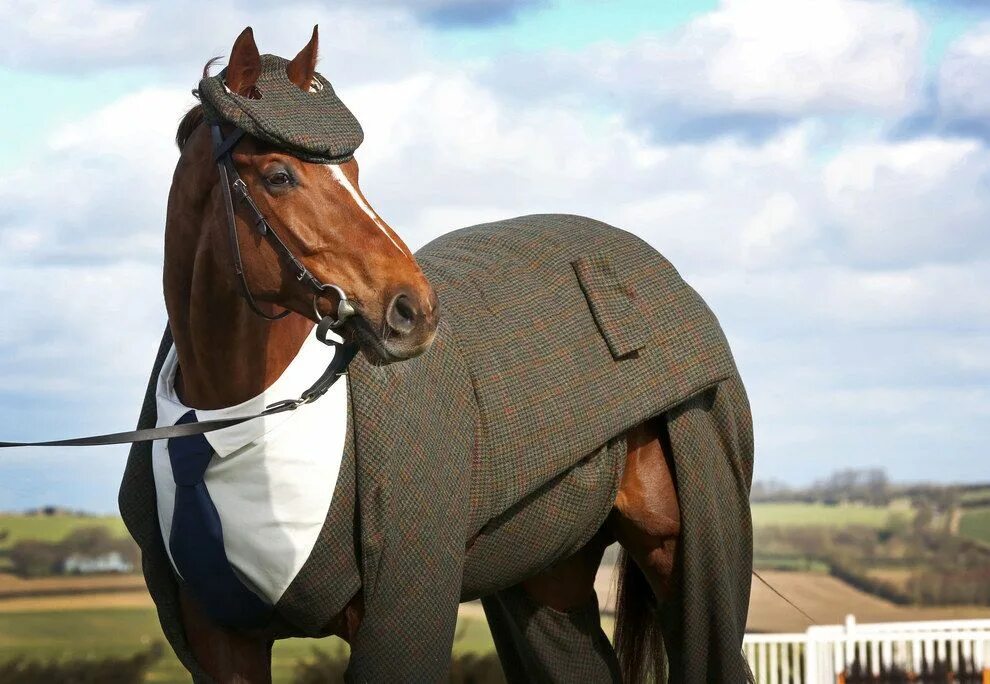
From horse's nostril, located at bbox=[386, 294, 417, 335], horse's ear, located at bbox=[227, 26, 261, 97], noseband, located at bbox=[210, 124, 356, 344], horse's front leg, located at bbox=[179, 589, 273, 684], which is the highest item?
horse's ear, located at bbox=[227, 26, 261, 97]

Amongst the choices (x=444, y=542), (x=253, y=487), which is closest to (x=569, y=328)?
(x=444, y=542)

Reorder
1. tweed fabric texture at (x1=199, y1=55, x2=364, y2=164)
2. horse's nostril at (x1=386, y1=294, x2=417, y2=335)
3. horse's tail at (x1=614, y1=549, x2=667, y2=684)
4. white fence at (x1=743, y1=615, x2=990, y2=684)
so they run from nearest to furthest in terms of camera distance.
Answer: horse's nostril at (x1=386, y1=294, x2=417, y2=335) < tweed fabric texture at (x1=199, y1=55, x2=364, y2=164) < horse's tail at (x1=614, y1=549, x2=667, y2=684) < white fence at (x1=743, y1=615, x2=990, y2=684)

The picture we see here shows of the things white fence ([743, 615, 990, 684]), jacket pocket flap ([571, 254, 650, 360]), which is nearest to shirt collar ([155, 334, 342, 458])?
jacket pocket flap ([571, 254, 650, 360])

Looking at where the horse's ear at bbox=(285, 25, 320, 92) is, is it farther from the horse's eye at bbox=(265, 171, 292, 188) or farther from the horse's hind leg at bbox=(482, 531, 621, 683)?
the horse's hind leg at bbox=(482, 531, 621, 683)

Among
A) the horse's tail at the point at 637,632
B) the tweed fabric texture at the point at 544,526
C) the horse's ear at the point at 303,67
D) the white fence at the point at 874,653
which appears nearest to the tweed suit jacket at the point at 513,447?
the tweed fabric texture at the point at 544,526

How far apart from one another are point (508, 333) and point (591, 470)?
510mm

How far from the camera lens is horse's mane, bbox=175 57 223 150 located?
3.22 meters

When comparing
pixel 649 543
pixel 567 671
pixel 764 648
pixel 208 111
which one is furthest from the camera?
pixel 764 648

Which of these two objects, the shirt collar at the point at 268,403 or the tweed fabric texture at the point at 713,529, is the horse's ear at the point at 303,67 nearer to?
the shirt collar at the point at 268,403

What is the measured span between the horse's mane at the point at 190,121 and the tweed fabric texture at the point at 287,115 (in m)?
0.11

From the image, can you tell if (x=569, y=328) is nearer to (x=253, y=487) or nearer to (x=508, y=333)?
(x=508, y=333)

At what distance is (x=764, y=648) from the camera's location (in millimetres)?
7660

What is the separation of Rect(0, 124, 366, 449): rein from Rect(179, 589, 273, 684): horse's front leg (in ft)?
1.85

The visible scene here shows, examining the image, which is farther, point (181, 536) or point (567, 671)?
point (567, 671)
